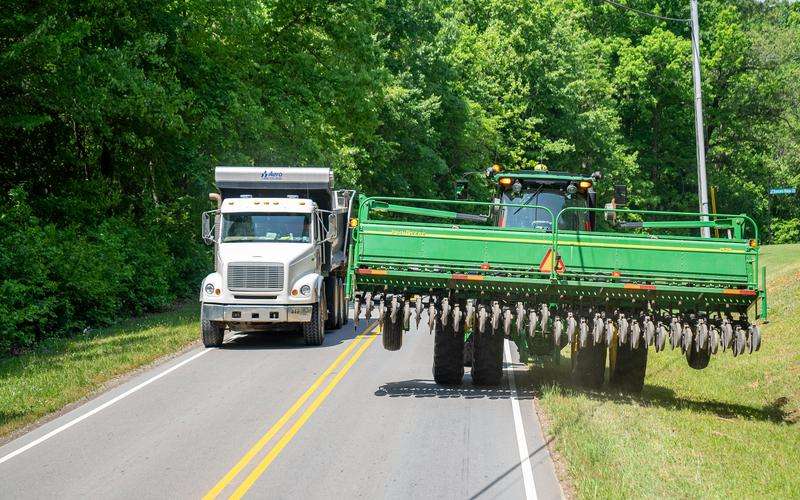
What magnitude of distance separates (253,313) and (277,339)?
2364mm

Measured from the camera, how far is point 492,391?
49.6 ft

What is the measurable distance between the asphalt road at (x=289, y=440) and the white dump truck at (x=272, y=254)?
2530 millimetres

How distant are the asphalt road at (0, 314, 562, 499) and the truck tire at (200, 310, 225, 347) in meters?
2.60

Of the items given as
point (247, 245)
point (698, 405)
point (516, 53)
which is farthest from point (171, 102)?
point (516, 53)

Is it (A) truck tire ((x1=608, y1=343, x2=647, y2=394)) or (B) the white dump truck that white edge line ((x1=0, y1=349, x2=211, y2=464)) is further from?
(A) truck tire ((x1=608, y1=343, x2=647, y2=394))

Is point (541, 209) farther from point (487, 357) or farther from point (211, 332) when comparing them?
point (211, 332)

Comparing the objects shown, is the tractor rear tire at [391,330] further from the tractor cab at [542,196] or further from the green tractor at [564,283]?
the tractor cab at [542,196]

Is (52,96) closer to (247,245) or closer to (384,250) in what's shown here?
(247,245)

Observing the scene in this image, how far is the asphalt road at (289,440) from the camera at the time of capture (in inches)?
378

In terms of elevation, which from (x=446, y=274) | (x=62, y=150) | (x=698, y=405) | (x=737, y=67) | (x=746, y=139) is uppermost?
(x=737, y=67)

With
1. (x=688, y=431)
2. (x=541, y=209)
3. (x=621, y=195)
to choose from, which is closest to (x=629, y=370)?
(x=621, y=195)

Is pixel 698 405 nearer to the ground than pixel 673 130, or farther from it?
nearer to the ground

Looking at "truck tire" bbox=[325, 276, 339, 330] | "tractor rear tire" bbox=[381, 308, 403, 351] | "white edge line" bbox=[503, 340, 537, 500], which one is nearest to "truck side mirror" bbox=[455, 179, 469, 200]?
"tractor rear tire" bbox=[381, 308, 403, 351]

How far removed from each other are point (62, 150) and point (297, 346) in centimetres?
1194
